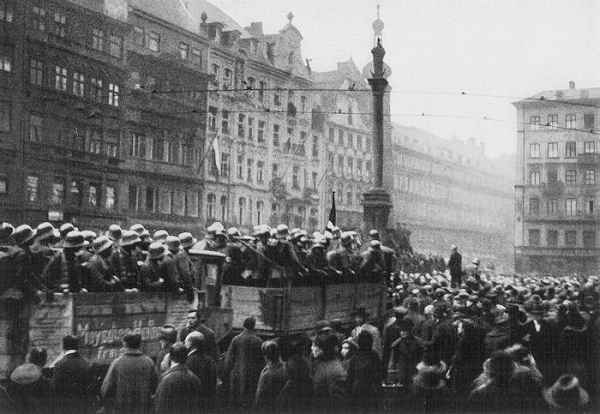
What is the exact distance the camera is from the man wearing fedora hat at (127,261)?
1095cm

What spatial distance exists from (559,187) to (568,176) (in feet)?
5.56

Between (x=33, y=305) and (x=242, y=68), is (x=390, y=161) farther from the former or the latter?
(x=33, y=305)

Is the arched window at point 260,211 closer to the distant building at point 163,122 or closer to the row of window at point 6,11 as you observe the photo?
the distant building at point 163,122

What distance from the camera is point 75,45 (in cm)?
3603

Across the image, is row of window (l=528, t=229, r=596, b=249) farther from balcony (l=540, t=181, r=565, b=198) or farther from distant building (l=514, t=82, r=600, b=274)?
balcony (l=540, t=181, r=565, b=198)

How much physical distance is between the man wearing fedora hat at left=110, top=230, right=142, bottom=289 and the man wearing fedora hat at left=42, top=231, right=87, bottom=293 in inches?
33.5

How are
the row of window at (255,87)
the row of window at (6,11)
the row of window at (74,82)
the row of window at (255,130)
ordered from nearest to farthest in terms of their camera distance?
the row of window at (6,11), the row of window at (74,82), the row of window at (255,130), the row of window at (255,87)

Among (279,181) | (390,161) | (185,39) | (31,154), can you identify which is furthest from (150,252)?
(390,161)

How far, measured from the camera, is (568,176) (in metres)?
62.5

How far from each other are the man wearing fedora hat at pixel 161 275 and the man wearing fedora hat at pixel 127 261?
25cm

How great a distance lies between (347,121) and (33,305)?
193ft

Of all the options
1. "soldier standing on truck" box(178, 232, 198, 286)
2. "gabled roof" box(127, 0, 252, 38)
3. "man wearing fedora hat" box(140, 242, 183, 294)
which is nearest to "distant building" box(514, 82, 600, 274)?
"gabled roof" box(127, 0, 252, 38)

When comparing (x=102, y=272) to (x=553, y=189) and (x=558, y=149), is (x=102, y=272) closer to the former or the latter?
(x=553, y=189)

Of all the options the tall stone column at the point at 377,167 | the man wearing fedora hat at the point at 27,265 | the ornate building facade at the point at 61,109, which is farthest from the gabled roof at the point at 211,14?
the man wearing fedora hat at the point at 27,265
